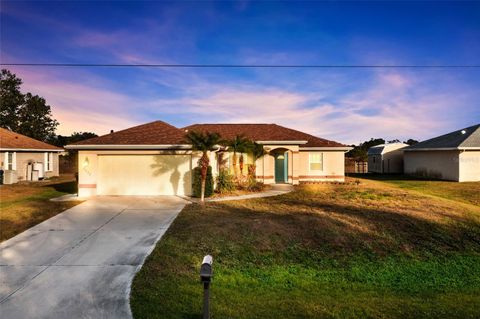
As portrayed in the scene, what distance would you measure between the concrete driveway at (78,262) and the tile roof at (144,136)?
4.75 m

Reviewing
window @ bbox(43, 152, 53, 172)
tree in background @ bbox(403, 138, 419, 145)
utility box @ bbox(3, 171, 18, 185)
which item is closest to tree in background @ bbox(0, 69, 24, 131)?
window @ bbox(43, 152, 53, 172)

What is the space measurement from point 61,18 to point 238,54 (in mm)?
8420

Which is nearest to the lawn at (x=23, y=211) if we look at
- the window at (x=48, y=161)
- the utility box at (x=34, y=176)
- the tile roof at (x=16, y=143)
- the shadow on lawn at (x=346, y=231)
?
the shadow on lawn at (x=346, y=231)

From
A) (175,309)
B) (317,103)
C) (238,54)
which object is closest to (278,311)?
(175,309)

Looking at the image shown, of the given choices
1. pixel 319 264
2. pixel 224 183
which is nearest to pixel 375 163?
pixel 224 183

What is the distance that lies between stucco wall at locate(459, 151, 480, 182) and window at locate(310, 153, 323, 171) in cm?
1200

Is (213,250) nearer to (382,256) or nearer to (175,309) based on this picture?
(175,309)

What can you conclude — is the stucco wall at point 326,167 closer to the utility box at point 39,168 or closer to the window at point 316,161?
the window at point 316,161

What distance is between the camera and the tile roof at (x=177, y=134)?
17.0m

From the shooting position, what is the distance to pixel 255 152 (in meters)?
21.8

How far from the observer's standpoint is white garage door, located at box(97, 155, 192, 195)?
16.9 m

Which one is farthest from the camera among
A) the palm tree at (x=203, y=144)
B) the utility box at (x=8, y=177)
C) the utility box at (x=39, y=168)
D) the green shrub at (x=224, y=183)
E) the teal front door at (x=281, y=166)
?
the utility box at (x=39, y=168)

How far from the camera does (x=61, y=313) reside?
5.27 metres

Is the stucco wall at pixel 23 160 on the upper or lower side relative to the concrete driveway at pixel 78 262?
upper
